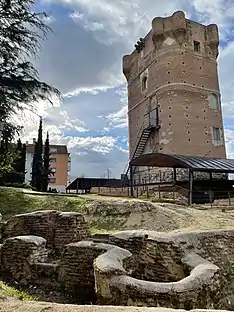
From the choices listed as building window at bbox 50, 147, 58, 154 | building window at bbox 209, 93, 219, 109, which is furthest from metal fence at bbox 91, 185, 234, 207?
building window at bbox 50, 147, 58, 154

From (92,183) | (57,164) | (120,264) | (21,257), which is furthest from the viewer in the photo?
(57,164)

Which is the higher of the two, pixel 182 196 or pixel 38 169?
pixel 38 169

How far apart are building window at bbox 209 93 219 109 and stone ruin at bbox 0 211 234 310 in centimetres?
2476

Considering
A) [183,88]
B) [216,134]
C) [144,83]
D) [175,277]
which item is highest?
[144,83]

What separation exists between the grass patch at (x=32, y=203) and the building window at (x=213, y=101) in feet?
69.4

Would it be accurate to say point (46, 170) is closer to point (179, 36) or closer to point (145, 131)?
point (145, 131)

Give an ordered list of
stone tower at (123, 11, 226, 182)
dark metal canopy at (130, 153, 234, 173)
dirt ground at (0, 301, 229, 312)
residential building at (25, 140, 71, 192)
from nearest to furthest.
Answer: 1. dirt ground at (0, 301, 229, 312)
2. dark metal canopy at (130, 153, 234, 173)
3. stone tower at (123, 11, 226, 182)
4. residential building at (25, 140, 71, 192)

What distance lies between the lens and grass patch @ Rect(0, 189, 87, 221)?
47.6 feet

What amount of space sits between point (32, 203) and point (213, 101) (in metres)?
23.1

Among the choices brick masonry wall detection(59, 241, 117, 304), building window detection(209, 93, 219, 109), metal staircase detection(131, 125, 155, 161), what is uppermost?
building window detection(209, 93, 219, 109)

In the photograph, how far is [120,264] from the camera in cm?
557

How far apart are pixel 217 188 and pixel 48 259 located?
2116cm

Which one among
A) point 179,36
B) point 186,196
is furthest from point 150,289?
point 179,36

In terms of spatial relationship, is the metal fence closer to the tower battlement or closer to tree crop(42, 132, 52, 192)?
tree crop(42, 132, 52, 192)
